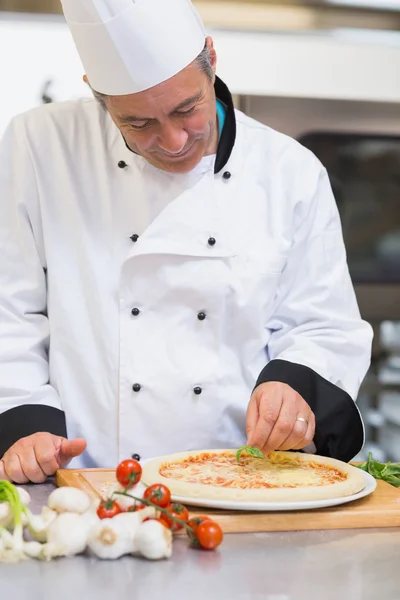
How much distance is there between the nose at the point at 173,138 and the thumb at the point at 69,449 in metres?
0.54

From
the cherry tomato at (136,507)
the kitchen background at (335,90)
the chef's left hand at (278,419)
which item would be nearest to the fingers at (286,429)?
the chef's left hand at (278,419)

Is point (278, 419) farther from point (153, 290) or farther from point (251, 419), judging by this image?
point (153, 290)

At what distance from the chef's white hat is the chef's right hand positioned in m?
0.64

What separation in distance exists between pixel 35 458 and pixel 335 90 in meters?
1.69

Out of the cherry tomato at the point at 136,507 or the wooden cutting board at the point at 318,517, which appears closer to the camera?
the cherry tomato at the point at 136,507

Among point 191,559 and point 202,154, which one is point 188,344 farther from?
point 191,559

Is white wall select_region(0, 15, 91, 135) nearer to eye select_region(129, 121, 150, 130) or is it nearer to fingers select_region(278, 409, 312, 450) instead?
eye select_region(129, 121, 150, 130)

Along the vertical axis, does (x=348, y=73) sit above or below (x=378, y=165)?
above

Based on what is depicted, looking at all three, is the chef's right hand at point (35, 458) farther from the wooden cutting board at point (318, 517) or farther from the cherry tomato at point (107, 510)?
the cherry tomato at point (107, 510)

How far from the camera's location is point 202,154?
5.63ft

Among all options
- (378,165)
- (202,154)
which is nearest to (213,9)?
(378,165)

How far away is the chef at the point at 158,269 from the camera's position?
1.63 meters

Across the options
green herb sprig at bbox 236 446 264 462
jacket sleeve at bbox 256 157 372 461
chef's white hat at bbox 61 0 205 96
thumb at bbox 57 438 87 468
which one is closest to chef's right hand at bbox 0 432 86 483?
thumb at bbox 57 438 87 468

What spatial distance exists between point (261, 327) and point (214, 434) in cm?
23
